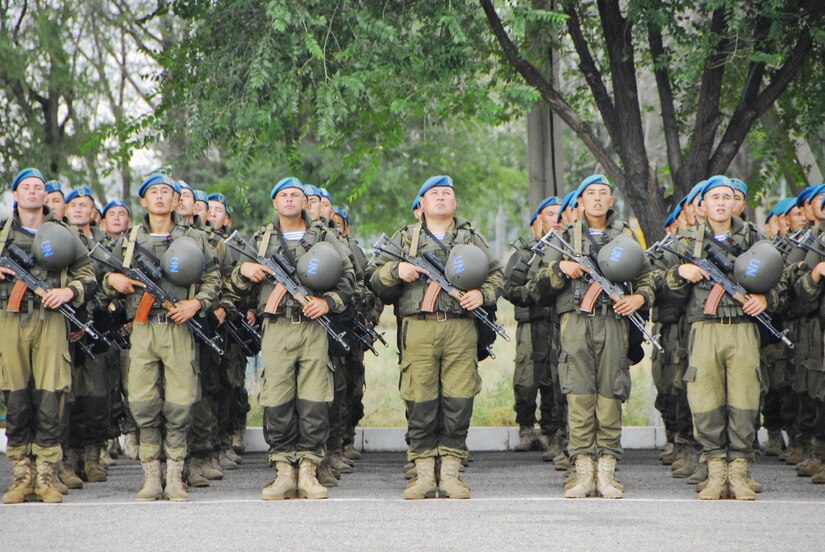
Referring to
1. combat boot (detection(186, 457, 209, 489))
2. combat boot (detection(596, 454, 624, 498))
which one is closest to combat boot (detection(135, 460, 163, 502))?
A: combat boot (detection(186, 457, 209, 489))

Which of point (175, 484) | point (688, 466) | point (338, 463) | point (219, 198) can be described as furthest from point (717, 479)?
point (219, 198)

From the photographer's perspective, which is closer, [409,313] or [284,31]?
[409,313]

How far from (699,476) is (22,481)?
17.0ft

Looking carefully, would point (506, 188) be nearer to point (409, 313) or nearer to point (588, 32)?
point (588, 32)

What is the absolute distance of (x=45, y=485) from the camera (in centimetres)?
888

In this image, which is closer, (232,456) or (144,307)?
(144,307)

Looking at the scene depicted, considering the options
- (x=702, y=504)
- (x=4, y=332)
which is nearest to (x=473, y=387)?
(x=702, y=504)

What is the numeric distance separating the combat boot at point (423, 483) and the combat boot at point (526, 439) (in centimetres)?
351

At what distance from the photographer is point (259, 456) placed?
40.2 feet

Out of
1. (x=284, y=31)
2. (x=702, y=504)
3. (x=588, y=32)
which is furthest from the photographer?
(x=588, y=32)

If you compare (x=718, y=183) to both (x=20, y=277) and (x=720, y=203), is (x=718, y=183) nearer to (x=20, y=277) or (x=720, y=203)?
(x=720, y=203)

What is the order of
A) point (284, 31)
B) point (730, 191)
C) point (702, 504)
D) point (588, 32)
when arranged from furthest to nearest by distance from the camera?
point (588, 32) → point (284, 31) → point (730, 191) → point (702, 504)

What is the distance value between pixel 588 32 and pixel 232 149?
4.49 metres

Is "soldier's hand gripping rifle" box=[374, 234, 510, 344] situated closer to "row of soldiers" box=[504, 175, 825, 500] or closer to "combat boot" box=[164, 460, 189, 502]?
"row of soldiers" box=[504, 175, 825, 500]
